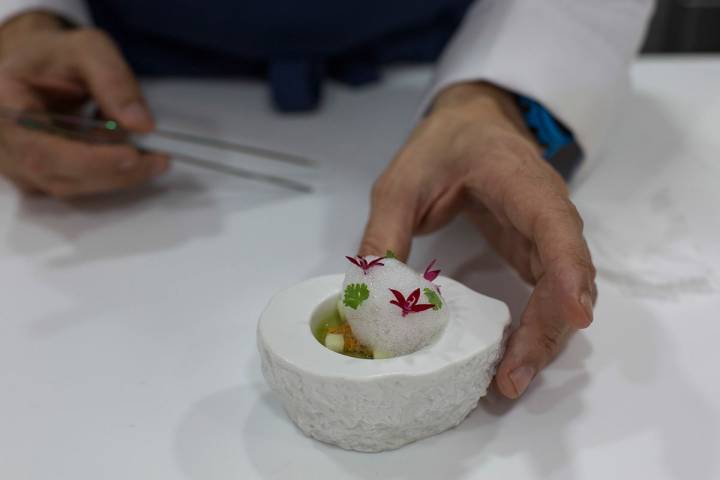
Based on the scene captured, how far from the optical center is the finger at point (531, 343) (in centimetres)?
53

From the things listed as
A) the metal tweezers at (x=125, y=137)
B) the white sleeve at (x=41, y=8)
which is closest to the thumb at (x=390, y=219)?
the metal tweezers at (x=125, y=137)

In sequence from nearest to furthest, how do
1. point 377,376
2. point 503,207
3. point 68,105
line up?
point 377,376 → point 503,207 → point 68,105

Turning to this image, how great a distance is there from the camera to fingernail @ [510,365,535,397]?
534 millimetres

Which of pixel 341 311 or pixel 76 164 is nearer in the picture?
pixel 341 311

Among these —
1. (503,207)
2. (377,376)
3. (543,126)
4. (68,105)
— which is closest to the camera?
(377,376)

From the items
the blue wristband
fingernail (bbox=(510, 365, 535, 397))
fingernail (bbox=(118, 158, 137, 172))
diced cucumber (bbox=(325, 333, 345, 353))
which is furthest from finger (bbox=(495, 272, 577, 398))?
fingernail (bbox=(118, 158, 137, 172))

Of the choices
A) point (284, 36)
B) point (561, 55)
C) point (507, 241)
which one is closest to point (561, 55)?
point (561, 55)

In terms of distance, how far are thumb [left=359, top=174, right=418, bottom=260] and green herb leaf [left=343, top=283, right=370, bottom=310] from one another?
10cm

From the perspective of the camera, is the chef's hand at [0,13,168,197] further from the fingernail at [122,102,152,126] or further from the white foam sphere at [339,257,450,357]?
the white foam sphere at [339,257,450,357]

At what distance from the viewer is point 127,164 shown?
81 cm

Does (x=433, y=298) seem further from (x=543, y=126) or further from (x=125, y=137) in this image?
(x=125, y=137)

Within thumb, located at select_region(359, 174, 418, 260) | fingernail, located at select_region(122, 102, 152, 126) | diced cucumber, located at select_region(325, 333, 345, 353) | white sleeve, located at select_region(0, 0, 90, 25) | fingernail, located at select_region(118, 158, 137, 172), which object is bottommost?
fingernail, located at select_region(118, 158, 137, 172)

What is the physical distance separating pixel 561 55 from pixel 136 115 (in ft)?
1.49

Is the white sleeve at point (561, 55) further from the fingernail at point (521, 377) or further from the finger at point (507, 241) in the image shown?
the fingernail at point (521, 377)
